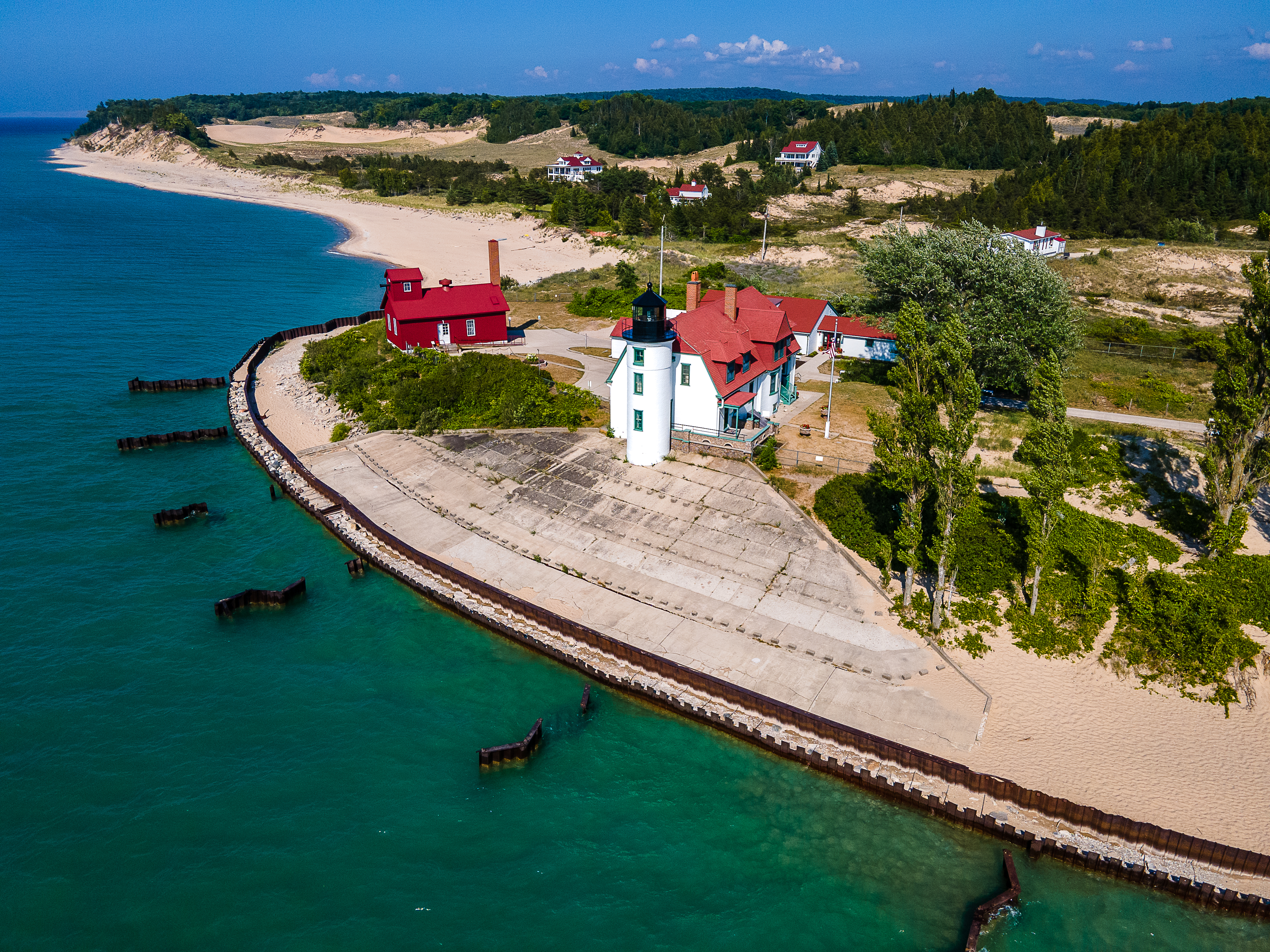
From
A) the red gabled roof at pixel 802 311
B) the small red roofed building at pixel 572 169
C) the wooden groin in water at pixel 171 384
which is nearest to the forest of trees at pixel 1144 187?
the red gabled roof at pixel 802 311

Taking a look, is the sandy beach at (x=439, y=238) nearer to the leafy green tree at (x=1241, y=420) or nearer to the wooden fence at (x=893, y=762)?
the wooden fence at (x=893, y=762)

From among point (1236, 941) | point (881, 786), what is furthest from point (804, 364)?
point (1236, 941)

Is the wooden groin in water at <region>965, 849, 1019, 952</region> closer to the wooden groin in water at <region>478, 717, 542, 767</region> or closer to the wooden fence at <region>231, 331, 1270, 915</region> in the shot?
the wooden fence at <region>231, 331, 1270, 915</region>

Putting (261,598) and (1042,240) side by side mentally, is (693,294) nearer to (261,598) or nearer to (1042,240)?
(261,598)

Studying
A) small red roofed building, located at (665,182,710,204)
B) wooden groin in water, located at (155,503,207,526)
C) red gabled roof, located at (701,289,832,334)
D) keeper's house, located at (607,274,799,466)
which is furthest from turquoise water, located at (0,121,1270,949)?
small red roofed building, located at (665,182,710,204)

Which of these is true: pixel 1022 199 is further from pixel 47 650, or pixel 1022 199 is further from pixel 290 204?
pixel 290 204

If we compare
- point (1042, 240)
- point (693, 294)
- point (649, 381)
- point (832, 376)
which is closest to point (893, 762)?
point (649, 381)

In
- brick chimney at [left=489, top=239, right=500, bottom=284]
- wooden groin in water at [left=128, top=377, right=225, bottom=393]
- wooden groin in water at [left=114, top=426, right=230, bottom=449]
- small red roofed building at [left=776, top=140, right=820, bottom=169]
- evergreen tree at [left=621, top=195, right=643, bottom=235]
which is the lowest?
wooden groin in water at [left=114, top=426, right=230, bottom=449]
